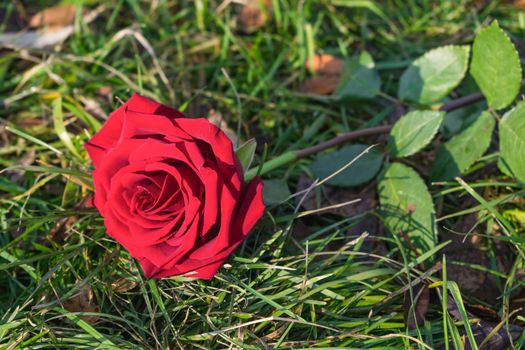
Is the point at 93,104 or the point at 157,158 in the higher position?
the point at 157,158

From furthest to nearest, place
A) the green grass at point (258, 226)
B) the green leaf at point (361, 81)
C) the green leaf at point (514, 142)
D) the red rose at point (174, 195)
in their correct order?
the green leaf at point (361, 81)
the green leaf at point (514, 142)
the green grass at point (258, 226)
the red rose at point (174, 195)

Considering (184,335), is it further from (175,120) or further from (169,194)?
(175,120)

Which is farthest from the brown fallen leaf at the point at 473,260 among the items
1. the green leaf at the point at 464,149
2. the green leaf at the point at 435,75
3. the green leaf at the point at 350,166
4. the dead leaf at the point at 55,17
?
the dead leaf at the point at 55,17

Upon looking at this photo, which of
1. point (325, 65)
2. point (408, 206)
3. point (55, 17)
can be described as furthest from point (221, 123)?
point (55, 17)

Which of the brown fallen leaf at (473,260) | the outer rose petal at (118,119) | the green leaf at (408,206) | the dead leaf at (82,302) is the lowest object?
the brown fallen leaf at (473,260)

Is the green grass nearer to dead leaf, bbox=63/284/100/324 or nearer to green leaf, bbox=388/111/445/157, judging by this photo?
dead leaf, bbox=63/284/100/324

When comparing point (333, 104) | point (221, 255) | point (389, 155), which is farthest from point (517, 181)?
point (221, 255)

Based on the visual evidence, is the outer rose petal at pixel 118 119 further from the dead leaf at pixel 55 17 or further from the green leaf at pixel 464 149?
the dead leaf at pixel 55 17
